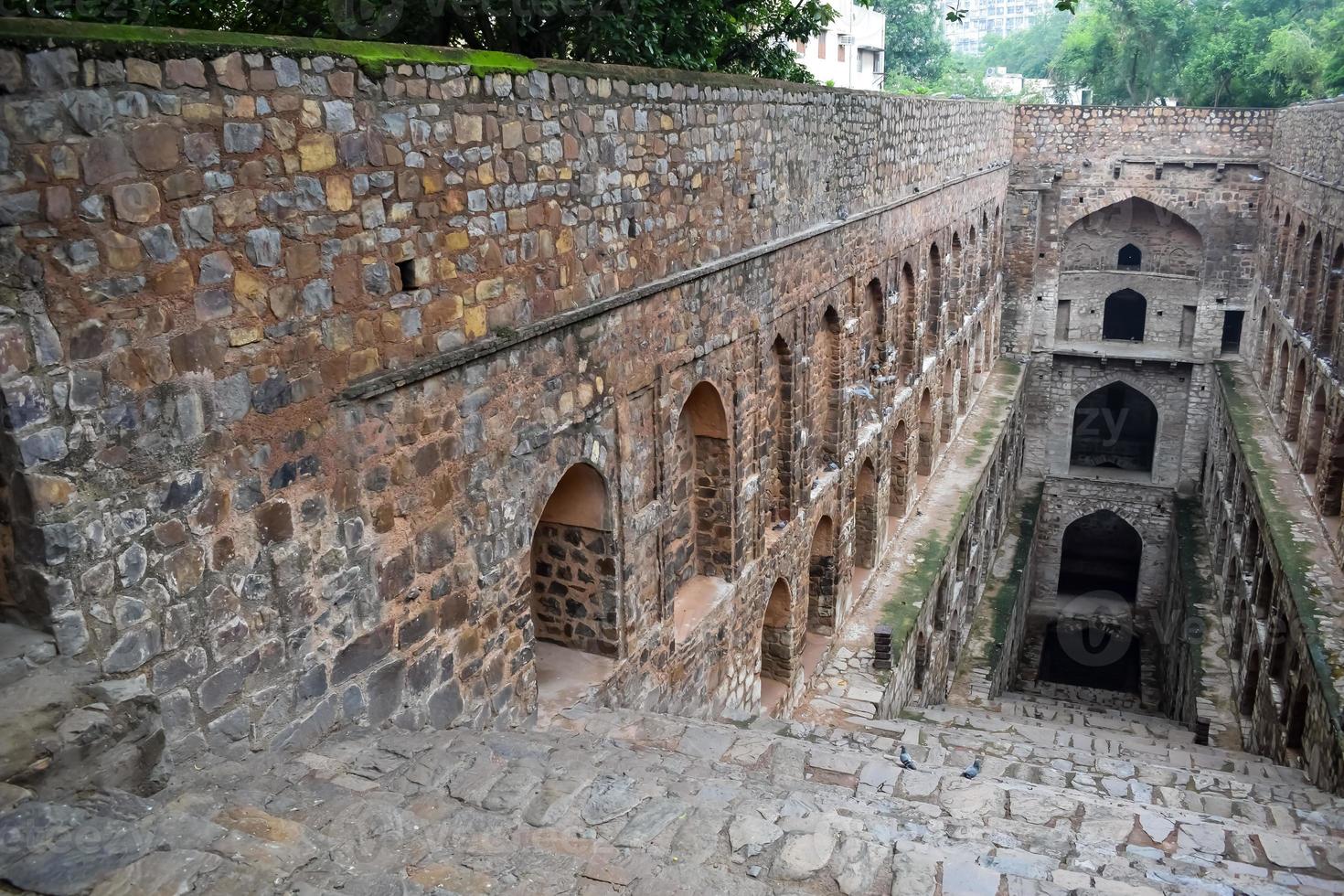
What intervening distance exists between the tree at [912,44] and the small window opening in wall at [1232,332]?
28.6m

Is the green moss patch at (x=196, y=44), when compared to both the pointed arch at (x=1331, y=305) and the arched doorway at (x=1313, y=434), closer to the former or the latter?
the pointed arch at (x=1331, y=305)

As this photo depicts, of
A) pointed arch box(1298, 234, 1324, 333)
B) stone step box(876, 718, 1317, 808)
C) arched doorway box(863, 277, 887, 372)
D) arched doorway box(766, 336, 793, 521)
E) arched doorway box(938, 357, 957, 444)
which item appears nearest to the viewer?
stone step box(876, 718, 1317, 808)

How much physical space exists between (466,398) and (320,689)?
146 cm

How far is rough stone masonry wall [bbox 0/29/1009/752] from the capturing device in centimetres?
350

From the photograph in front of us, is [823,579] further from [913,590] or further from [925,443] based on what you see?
[925,443]

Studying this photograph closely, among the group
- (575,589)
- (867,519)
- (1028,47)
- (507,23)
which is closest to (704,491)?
(575,589)

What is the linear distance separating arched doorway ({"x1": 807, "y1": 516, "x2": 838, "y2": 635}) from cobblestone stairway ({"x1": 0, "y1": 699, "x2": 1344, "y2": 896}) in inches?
191

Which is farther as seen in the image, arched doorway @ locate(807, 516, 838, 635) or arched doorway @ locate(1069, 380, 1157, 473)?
arched doorway @ locate(1069, 380, 1157, 473)

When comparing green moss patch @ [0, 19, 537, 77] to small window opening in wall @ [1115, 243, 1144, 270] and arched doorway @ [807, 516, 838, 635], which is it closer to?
arched doorway @ [807, 516, 838, 635]

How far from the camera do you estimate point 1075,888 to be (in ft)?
13.1

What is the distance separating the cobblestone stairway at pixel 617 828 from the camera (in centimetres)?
329

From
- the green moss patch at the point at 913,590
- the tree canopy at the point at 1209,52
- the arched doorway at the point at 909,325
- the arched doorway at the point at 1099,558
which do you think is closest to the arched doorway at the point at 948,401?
the arched doorway at the point at 909,325

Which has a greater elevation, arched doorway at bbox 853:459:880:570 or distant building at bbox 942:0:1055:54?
distant building at bbox 942:0:1055:54

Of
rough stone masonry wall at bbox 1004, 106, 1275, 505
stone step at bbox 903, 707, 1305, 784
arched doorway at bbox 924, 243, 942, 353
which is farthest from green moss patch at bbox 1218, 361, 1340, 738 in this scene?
arched doorway at bbox 924, 243, 942, 353
